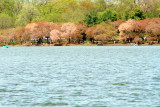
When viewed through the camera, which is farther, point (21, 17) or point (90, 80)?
point (21, 17)

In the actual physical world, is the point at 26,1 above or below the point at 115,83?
above

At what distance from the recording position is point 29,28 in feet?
470

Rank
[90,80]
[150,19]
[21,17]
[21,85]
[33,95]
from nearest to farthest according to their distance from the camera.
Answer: [33,95]
[21,85]
[90,80]
[150,19]
[21,17]

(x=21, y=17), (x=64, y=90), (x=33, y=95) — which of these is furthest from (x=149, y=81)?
(x=21, y=17)

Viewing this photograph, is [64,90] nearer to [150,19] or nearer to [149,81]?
[149,81]

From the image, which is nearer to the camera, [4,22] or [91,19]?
[91,19]

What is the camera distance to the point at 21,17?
15588 centimetres

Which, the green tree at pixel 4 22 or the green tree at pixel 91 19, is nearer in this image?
the green tree at pixel 91 19

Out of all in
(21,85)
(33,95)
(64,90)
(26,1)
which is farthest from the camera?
(26,1)

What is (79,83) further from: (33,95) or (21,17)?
(21,17)

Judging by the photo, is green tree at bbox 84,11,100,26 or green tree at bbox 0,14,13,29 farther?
green tree at bbox 0,14,13,29

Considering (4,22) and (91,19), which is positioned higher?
(4,22)

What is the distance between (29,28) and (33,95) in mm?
119310

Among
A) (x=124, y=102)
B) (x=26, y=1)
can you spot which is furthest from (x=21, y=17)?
(x=124, y=102)
